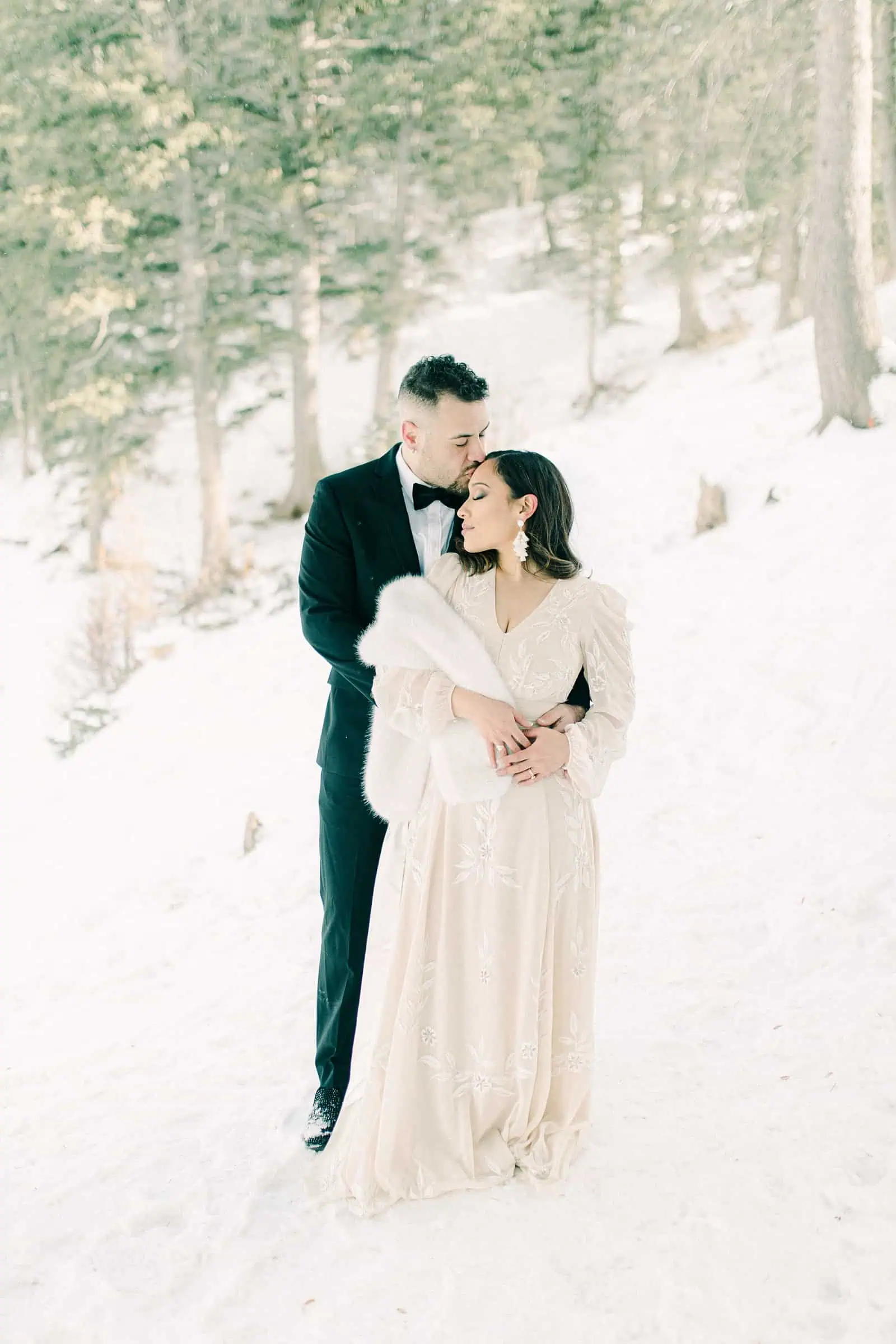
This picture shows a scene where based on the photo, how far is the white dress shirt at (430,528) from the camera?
132 inches

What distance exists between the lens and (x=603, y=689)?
307cm

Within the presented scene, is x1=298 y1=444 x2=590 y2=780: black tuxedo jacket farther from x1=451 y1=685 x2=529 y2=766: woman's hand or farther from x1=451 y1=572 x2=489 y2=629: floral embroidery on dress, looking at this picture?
x1=451 y1=685 x2=529 y2=766: woman's hand

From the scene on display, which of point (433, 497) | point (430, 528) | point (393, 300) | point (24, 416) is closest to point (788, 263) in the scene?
point (393, 300)

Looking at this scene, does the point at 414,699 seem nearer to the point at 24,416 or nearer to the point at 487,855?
the point at 487,855

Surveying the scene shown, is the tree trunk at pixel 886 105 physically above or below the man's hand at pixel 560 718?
above

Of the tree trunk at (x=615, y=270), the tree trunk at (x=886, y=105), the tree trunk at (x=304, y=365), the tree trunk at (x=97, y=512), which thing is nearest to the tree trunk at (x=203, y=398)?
the tree trunk at (x=304, y=365)

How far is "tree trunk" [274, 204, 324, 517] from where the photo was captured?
1596 centimetres

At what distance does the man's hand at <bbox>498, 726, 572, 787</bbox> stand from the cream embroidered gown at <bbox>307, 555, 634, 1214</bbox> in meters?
0.04

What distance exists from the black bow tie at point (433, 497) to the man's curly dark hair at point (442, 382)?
0.25 meters

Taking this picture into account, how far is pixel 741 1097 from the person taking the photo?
368 centimetres

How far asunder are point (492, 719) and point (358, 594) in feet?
2.18

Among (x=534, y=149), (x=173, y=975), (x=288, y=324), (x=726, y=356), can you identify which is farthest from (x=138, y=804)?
(x=288, y=324)

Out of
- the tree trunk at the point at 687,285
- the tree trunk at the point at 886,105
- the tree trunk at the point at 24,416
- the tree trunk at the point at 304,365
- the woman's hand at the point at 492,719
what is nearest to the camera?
the woman's hand at the point at 492,719

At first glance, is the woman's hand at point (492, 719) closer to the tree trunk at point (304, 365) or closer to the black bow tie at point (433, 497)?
the black bow tie at point (433, 497)
